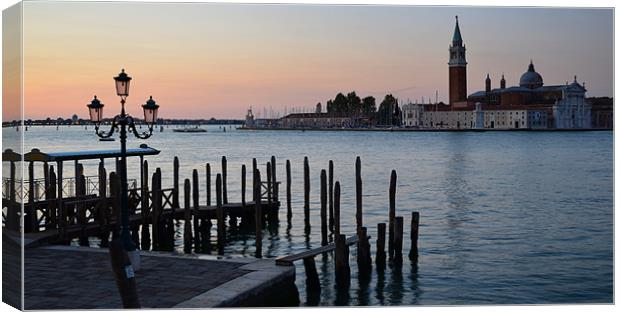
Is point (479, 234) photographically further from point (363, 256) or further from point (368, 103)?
point (368, 103)

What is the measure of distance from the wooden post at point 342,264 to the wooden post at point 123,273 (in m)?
3.78

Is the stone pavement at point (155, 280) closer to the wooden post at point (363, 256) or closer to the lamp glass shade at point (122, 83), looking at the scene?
the lamp glass shade at point (122, 83)

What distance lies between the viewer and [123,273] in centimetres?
635

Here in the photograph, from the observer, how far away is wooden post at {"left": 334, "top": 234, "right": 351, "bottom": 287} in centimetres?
1003

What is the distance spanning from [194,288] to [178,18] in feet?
9.66

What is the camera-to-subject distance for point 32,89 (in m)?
8.77

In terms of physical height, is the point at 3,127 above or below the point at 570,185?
above

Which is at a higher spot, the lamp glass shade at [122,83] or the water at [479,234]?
the lamp glass shade at [122,83]

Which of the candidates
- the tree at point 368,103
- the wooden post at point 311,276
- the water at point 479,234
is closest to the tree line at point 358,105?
the tree at point 368,103

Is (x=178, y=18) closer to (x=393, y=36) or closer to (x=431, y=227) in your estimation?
(x=393, y=36)

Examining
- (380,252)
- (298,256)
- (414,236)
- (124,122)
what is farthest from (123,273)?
(414,236)

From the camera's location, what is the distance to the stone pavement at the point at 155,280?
23.4 ft

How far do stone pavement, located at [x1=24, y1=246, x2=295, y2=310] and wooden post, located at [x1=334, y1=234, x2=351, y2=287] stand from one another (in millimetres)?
1566

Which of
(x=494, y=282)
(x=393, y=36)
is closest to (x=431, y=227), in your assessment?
(x=494, y=282)
